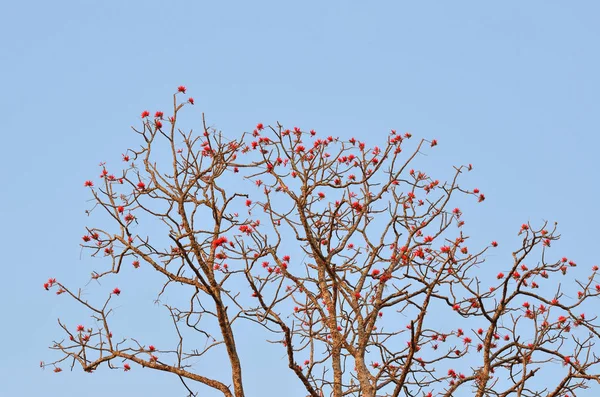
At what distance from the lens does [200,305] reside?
27.1 feet

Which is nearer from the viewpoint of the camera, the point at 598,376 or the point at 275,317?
the point at 275,317

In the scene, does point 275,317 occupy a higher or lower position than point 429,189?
lower

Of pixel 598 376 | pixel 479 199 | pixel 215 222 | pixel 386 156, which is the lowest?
pixel 598 376

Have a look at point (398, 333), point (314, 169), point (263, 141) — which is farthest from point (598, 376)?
point (263, 141)

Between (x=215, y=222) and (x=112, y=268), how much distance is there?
1224mm

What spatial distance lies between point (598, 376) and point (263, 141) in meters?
4.72

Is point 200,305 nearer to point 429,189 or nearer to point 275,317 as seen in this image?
point 275,317

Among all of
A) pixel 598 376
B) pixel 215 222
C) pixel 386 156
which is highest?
pixel 386 156

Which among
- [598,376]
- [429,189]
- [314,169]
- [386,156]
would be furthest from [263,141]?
[598,376]

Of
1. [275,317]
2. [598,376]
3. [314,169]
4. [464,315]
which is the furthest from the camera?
[314,169]

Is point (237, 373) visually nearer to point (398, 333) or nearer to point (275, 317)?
point (275, 317)

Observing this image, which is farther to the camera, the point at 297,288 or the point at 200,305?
the point at 297,288

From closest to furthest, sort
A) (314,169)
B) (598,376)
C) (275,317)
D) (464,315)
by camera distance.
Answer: (275,317) < (598,376) < (464,315) < (314,169)

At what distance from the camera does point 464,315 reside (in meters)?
8.95
